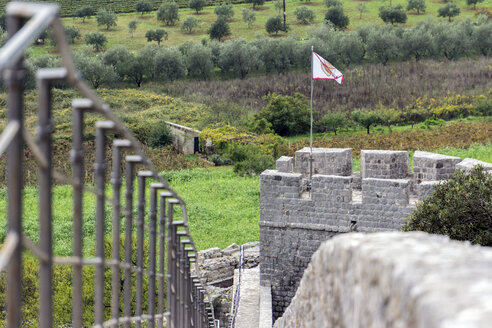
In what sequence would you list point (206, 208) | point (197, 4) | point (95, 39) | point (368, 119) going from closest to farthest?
1. point (206, 208)
2. point (368, 119)
3. point (95, 39)
4. point (197, 4)

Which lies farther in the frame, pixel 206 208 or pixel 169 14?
pixel 169 14

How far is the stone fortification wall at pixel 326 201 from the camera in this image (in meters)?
12.0

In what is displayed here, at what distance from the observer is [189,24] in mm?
63031

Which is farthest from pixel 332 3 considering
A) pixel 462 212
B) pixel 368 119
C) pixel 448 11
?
pixel 462 212

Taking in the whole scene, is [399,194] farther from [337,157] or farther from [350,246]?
[350,246]

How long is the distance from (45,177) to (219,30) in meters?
60.5

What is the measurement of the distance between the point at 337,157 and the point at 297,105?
2454cm

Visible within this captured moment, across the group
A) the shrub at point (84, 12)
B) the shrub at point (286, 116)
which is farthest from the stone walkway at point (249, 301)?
the shrub at point (84, 12)

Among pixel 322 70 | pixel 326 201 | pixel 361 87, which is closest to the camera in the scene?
pixel 326 201

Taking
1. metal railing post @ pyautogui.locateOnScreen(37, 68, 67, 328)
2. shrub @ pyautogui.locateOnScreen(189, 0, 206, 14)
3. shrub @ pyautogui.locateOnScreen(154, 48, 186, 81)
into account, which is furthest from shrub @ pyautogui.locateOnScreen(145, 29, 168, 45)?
metal railing post @ pyautogui.locateOnScreen(37, 68, 67, 328)

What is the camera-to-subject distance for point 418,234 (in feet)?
9.01

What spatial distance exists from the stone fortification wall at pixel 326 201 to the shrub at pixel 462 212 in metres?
0.78

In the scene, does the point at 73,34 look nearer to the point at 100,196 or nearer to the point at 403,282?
the point at 100,196

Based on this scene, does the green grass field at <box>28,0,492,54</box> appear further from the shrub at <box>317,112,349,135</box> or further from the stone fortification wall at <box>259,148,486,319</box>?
the stone fortification wall at <box>259,148,486,319</box>
